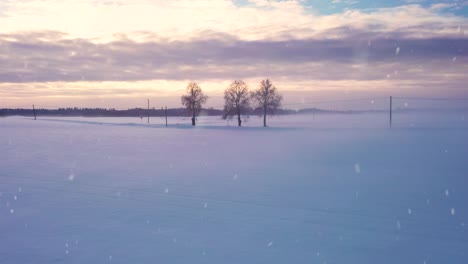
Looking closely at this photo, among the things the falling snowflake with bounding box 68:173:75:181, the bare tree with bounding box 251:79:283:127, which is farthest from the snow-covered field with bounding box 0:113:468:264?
the bare tree with bounding box 251:79:283:127

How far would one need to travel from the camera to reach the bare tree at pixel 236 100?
60.6m

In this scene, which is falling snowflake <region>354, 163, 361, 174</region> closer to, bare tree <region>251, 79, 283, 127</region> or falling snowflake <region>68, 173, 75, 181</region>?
falling snowflake <region>68, 173, 75, 181</region>

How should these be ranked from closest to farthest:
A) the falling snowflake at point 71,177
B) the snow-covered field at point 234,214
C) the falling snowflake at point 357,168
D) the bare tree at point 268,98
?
the snow-covered field at point 234,214, the falling snowflake at point 71,177, the falling snowflake at point 357,168, the bare tree at point 268,98

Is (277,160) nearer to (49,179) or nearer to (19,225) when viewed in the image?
(49,179)

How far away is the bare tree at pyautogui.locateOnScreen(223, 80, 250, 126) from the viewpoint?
199ft

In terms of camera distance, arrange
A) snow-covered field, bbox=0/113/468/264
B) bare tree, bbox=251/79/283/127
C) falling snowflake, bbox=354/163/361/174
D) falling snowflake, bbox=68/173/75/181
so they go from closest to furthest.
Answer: snow-covered field, bbox=0/113/468/264
falling snowflake, bbox=68/173/75/181
falling snowflake, bbox=354/163/361/174
bare tree, bbox=251/79/283/127

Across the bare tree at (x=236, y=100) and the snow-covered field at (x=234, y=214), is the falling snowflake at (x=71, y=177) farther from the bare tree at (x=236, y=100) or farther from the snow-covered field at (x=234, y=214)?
the bare tree at (x=236, y=100)

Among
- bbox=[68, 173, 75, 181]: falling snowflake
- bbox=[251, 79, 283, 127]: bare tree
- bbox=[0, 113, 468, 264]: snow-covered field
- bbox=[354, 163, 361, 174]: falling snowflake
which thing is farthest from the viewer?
bbox=[251, 79, 283, 127]: bare tree

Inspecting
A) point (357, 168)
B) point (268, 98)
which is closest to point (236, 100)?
point (268, 98)

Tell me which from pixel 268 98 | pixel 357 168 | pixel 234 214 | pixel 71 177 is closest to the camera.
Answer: pixel 234 214

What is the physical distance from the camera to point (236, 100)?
2404 inches

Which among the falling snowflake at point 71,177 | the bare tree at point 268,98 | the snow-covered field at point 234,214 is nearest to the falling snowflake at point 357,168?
the snow-covered field at point 234,214

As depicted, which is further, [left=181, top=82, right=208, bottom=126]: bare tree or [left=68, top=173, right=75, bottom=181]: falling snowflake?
[left=181, top=82, right=208, bottom=126]: bare tree

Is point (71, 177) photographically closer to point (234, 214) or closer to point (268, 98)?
point (234, 214)
